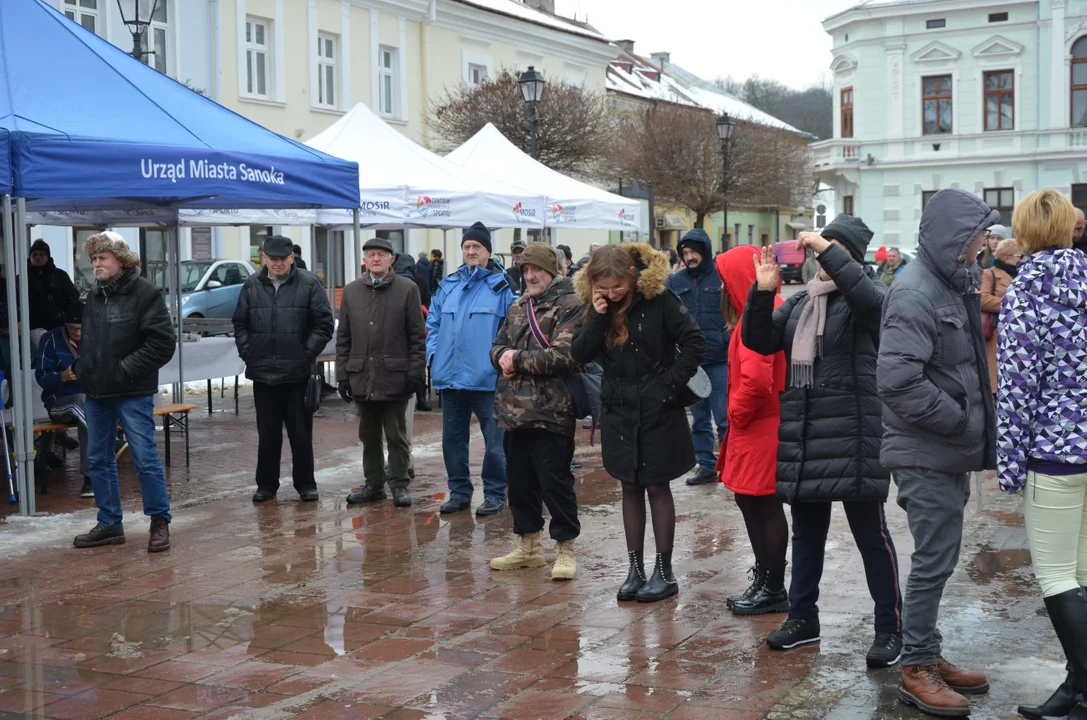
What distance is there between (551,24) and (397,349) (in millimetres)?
33165

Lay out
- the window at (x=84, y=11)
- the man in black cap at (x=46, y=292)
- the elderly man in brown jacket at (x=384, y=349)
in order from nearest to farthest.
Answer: the elderly man in brown jacket at (x=384, y=349) < the man in black cap at (x=46, y=292) < the window at (x=84, y=11)

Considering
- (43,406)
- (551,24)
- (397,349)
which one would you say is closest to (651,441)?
(397,349)

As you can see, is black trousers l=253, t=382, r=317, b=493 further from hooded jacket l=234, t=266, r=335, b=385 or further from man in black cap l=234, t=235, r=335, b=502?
hooded jacket l=234, t=266, r=335, b=385

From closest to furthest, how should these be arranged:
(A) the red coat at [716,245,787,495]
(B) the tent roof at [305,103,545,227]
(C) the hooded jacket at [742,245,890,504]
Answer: (C) the hooded jacket at [742,245,890,504]
(A) the red coat at [716,245,787,495]
(B) the tent roof at [305,103,545,227]

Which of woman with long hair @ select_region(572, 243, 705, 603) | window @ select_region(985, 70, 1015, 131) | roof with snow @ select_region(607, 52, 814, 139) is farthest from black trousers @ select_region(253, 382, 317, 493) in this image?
window @ select_region(985, 70, 1015, 131)

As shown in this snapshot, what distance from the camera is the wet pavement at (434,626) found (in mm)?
4863

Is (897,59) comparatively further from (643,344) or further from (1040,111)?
(643,344)

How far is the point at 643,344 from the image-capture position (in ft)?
19.9

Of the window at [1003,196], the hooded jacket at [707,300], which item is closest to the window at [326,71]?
the hooded jacket at [707,300]

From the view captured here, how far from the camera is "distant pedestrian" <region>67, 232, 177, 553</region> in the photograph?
7.53m

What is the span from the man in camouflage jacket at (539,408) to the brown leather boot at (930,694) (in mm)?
2361

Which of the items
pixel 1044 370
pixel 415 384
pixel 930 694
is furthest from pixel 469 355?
pixel 1044 370

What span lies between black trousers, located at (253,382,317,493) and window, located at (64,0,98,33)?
61.3ft

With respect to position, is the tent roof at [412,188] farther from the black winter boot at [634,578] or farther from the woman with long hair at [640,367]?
the black winter boot at [634,578]
